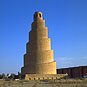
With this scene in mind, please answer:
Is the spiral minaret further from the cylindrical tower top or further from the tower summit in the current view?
the cylindrical tower top

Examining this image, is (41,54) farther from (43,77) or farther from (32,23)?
(32,23)

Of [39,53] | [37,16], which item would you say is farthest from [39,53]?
[37,16]

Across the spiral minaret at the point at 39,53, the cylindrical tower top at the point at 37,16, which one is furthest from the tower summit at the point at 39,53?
the cylindrical tower top at the point at 37,16

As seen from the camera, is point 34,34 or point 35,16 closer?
point 34,34

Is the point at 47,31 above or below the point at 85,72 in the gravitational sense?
above

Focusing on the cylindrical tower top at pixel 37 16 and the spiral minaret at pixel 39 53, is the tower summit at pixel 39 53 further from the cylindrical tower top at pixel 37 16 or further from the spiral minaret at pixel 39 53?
the cylindrical tower top at pixel 37 16

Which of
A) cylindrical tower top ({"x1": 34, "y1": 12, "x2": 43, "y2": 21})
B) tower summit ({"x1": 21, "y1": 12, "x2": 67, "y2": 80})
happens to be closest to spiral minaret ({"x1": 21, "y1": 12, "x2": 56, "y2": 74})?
tower summit ({"x1": 21, "y1": 12, "x2": 67, "y2": 80})

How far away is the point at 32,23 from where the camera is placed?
5041 centimetres

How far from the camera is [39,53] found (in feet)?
149

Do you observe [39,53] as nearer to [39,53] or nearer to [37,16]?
[39,53]

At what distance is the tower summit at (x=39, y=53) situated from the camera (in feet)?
146

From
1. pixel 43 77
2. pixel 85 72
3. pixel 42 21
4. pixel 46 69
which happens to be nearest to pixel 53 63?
pixel 46 69

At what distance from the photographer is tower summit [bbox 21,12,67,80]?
44.6m

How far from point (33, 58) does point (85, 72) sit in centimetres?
1317
